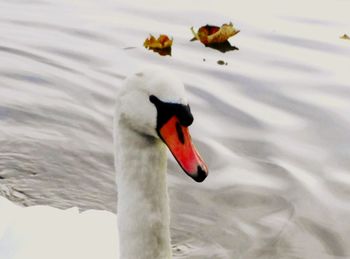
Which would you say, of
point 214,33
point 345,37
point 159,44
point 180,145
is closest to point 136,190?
point 180,145

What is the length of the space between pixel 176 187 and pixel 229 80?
81.3 inches

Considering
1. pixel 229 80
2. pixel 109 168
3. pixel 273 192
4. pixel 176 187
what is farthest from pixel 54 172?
pixel 229 80

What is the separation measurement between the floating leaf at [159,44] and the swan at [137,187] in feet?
13.0

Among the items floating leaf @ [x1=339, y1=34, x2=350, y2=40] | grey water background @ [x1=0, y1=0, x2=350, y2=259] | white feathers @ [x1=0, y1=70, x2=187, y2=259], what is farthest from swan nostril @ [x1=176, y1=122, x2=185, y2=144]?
floating leaf @ [x1=339, y1=34, x2=350, y2=40]

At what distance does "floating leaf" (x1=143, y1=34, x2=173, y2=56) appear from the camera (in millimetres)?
7832

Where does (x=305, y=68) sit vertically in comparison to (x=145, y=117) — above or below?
below

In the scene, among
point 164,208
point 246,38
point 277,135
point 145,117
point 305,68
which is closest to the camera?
point 145,117

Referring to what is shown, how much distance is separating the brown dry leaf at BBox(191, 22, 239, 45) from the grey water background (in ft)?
0.31

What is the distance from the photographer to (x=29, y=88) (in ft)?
22.1

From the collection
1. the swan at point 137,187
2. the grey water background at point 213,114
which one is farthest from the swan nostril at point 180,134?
the grey water background at point 213,114

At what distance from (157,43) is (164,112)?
5088 millimetres

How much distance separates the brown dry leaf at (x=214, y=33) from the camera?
26.5 feet

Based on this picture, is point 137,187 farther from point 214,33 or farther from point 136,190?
point 214,33

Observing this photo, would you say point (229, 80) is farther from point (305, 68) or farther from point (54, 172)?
point (54, 172)
